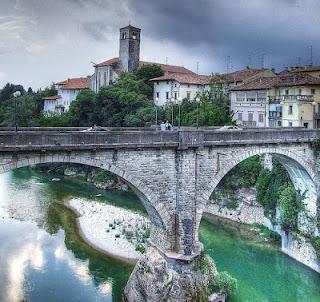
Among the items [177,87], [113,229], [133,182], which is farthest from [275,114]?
[133,182]

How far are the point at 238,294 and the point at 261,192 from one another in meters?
11.9

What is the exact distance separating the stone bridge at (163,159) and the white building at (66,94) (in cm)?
5768

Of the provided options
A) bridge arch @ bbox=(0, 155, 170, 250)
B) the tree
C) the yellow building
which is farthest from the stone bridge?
the tree

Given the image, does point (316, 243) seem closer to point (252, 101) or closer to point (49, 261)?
point (49, 261)

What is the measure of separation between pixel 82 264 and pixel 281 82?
1100 inches

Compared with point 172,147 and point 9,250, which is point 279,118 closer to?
point 172,147

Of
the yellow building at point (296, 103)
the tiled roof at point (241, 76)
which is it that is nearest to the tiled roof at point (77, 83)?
the tiled roof at point (241, 76)

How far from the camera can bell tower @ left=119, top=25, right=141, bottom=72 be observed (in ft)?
237

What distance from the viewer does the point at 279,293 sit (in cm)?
2444

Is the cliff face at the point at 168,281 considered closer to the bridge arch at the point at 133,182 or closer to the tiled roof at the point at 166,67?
the bridge arch at the point at 133,182

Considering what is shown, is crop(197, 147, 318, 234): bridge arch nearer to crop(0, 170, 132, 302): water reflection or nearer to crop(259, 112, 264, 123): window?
crop(0, 170, 132, 302): water reflection

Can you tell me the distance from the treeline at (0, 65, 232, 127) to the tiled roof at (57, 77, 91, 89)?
36.7ft

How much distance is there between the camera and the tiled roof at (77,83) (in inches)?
3076

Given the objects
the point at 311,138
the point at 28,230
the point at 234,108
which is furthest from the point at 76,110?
the point at 311,138
